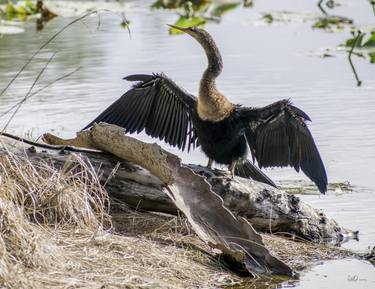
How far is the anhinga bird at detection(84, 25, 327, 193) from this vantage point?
253 inches

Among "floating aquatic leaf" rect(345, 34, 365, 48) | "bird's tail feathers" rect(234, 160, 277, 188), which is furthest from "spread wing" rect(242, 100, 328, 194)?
"floating aquatic leaf" rect(345, 34, 365, 48)

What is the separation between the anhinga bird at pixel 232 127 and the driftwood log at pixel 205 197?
0.34 meters

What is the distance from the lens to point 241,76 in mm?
10734

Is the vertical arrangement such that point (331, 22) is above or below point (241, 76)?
below

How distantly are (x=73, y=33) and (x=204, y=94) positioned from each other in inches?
303

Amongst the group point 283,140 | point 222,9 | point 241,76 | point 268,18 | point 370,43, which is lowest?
point 222,9

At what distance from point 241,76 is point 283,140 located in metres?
4.28

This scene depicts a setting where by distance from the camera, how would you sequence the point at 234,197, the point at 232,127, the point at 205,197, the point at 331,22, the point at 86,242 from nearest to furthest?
the point at 86,242, the point at 205,197, the point at 234,197, the point at 232,127, the point at 331,22

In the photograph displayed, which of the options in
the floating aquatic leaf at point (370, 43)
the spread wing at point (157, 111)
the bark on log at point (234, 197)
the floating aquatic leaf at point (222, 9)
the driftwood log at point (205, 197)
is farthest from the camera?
the floating aquatic leaf at point (222, 9)

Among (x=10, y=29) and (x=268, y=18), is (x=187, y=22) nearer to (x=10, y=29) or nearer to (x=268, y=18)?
(x=268, y=18)

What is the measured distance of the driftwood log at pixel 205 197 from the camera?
561 cm

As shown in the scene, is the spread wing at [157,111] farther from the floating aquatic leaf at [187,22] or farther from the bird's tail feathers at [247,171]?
the floating aquatic leaf at [187,22]

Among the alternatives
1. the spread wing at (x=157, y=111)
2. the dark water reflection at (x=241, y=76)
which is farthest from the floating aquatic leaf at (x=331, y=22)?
the spread wing at (x=157, y=111)

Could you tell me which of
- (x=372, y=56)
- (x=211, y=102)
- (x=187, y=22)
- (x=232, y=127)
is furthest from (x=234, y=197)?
(x=187, y=22)
